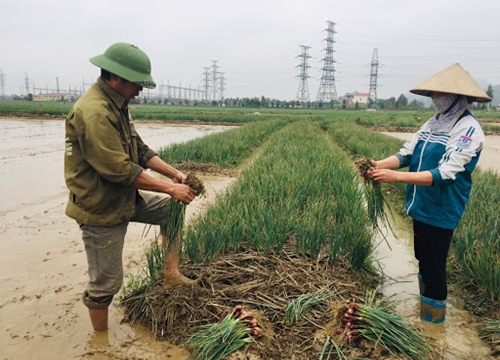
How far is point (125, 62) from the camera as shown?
204 centimetres

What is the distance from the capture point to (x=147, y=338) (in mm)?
2299

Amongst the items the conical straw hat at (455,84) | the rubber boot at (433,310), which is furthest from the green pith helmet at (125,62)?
the rubber boot at (433,310)

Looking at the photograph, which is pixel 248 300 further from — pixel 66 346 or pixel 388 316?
pixel 66 346

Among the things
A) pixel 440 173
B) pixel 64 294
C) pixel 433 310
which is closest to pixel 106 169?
pixel 64 294

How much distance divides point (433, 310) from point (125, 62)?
2.42 m

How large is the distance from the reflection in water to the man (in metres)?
1.73

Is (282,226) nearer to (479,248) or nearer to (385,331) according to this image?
(385,331)

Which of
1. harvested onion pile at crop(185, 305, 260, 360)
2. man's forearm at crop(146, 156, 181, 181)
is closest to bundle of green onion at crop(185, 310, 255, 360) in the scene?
harvested onion pile at crop(185, 305, 260, 360)

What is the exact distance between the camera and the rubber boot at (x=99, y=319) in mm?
2262

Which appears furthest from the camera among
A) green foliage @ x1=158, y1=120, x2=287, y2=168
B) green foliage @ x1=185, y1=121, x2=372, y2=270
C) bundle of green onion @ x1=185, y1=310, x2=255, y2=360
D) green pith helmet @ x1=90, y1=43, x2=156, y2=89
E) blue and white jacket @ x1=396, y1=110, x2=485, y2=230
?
green foliage @ x1=158, y1=120, x2=287, y2=168

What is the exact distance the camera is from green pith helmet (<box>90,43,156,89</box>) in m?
2.01

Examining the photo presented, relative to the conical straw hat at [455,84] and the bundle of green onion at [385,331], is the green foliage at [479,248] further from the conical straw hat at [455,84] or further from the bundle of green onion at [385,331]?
the conical straw hat at [455,84]

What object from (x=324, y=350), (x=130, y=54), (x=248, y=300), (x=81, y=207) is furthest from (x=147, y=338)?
(x=130, y=54)

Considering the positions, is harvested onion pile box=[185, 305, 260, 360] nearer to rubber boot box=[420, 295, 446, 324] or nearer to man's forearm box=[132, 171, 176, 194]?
man's forearm box=[132, 171, 176, 194]
